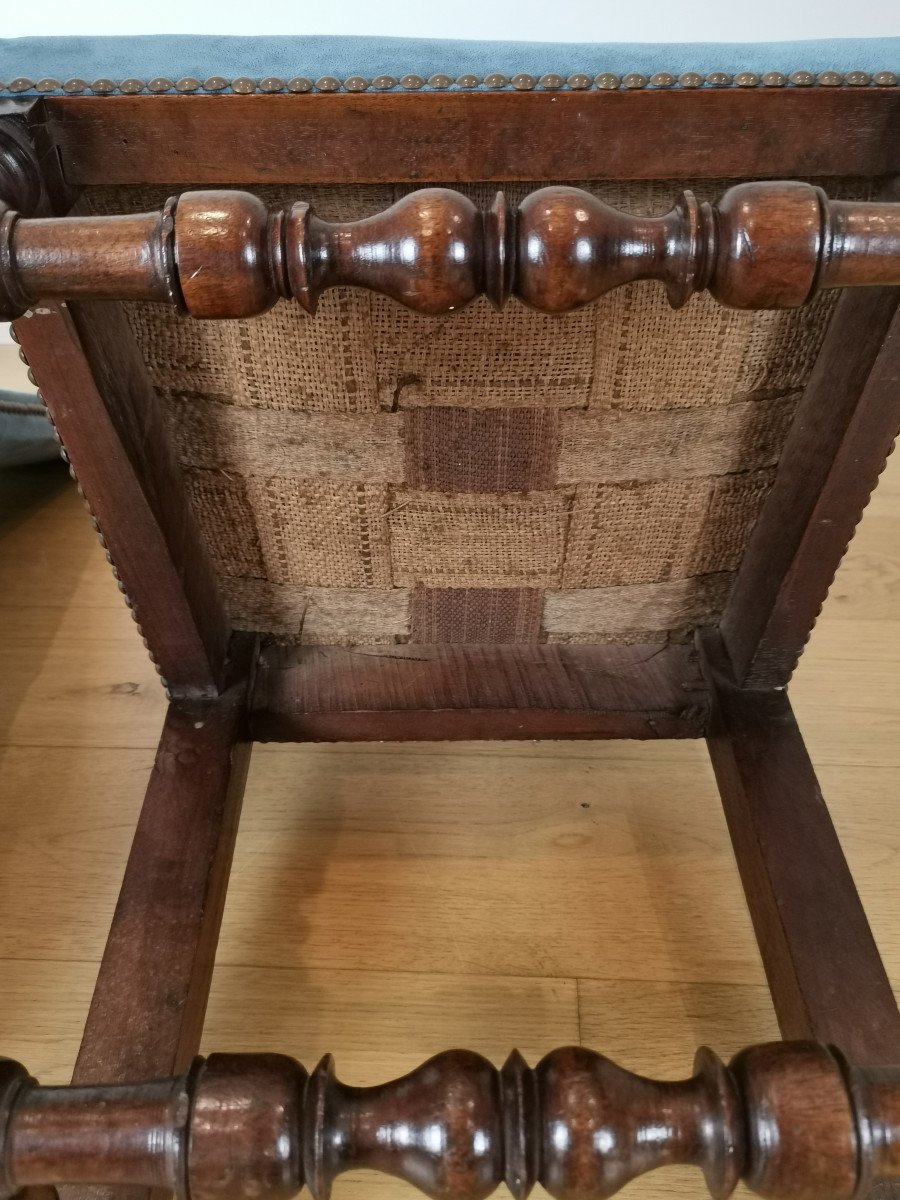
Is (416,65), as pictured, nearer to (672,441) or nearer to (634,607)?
(672,441)

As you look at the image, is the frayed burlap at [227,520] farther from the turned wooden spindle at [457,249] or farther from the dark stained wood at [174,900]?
the turned wooden spindle at [457,249]

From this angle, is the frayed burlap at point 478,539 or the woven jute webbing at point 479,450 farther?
→ the frayed burlap at point 478,539

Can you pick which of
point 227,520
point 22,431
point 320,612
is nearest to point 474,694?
point 320,612

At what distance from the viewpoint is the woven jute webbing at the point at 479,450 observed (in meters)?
0.62

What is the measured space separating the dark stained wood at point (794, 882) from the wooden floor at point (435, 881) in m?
0.09

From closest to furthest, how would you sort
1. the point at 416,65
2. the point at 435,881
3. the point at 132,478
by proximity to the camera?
the point at 416,65, the point at 132,478, the point at 435,881

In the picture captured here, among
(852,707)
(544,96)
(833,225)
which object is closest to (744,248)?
(833,225)

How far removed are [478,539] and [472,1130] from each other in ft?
1.49

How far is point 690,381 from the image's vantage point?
661 mm

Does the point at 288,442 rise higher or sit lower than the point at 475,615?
higher

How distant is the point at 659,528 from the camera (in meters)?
0.78

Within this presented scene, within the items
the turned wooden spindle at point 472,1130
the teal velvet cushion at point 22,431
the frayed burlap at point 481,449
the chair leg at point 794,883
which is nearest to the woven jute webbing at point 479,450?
the frayed burlap at point 481,449

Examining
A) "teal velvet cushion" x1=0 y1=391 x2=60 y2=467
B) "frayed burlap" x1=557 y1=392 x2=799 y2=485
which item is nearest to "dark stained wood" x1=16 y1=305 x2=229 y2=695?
"frayed burlap" x1=557 y1=392 x2=799 y2=485

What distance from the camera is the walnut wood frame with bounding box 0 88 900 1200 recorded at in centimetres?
42
